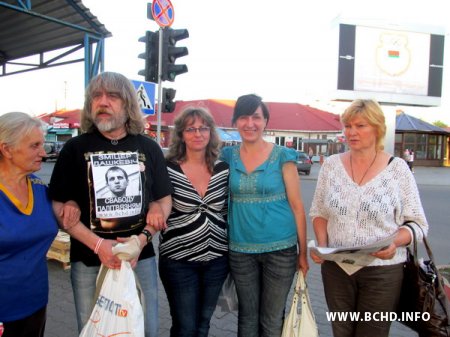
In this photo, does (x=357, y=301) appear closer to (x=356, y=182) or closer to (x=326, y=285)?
(x=326, y=285)

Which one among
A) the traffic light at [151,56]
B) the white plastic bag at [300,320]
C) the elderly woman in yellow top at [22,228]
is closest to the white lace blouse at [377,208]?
the white plastic bag at [300,320]

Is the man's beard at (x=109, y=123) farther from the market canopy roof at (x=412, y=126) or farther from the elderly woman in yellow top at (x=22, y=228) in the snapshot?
the market canopy roof at (x=412, y=126)

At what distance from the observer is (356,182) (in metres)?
2.38

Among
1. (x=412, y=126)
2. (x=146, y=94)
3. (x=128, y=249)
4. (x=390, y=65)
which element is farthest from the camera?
(x=412, y=126)

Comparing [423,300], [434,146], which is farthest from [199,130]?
[434,146]

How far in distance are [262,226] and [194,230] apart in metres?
0.44

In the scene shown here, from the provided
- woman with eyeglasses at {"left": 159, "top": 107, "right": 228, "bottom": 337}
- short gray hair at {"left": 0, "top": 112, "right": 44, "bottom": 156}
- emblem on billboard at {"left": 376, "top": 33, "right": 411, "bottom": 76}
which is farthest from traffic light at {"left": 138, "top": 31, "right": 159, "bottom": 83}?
emblem on billboard at {"left": 376, "top": 33, "right": 411, "bottom": 76}

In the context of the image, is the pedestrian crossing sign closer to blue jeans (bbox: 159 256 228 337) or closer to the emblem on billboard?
blue jeans (bbox: 159 256 228 337)

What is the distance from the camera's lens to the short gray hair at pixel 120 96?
216cm

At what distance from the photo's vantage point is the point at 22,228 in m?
1.87

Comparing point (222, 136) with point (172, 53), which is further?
point (172, 53)

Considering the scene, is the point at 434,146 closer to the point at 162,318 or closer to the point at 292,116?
the point at 292,116

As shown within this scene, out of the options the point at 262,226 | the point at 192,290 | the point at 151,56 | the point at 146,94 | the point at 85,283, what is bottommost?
the point at 192,290

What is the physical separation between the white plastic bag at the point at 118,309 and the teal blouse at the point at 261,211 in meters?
0.77
